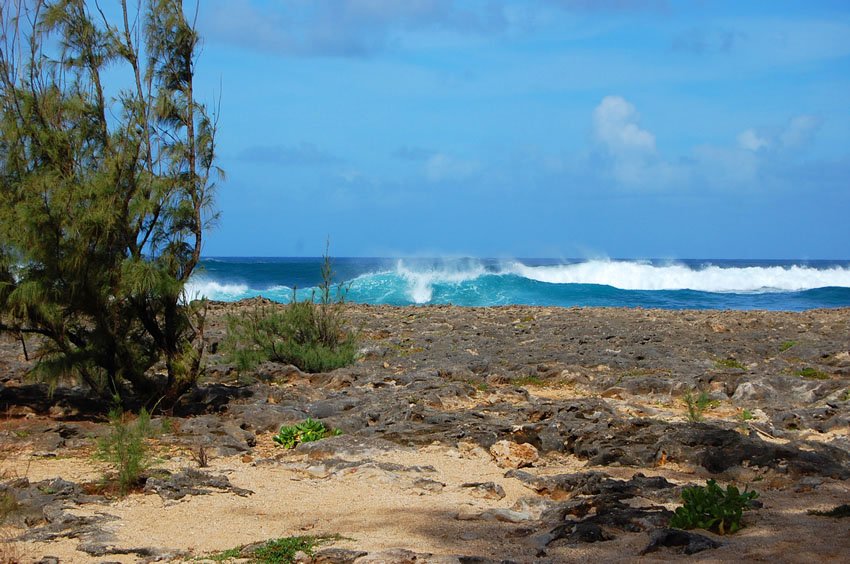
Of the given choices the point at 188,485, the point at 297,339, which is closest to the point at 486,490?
the point at 188,485

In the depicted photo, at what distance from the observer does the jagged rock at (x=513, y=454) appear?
767cm

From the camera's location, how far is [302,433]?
8.48m

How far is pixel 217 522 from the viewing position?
595 cm

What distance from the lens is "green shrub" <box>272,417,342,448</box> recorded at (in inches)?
331

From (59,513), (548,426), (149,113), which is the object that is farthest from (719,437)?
(149,113)

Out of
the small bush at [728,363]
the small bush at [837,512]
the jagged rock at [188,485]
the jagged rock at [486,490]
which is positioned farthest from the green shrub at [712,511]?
the small bush at [728,363]

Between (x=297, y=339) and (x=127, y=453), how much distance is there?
679 cm

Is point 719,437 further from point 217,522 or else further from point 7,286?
point 7,286

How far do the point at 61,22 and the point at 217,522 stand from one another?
600cm

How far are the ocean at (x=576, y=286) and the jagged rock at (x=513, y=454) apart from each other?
32139 millimetres

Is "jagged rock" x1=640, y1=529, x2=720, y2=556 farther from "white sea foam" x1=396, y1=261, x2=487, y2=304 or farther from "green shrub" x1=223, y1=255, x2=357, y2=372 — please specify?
"white sea foam" x1=396, y1=261, x2=487, y2=304


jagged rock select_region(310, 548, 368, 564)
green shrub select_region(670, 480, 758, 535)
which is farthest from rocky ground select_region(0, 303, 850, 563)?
green shrub select_region(670, 480, 758, 535)

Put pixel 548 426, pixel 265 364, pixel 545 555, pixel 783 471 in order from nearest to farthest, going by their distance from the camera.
→ pixel 545 555
pixel 783 471
pixel 548 426
pixel 265 364

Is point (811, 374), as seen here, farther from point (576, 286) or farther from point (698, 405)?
point (576, 286)
